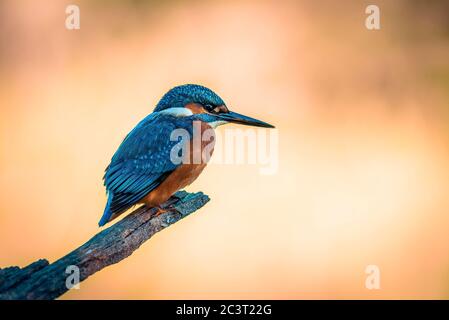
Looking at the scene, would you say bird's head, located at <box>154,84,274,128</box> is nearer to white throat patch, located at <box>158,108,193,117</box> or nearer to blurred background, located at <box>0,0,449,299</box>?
white throat patch, located at <box>158,108,193,117</box>

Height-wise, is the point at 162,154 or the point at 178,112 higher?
the point at 178,112

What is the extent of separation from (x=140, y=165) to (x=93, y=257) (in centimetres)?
78

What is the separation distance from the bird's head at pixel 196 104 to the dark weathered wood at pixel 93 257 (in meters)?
0.45

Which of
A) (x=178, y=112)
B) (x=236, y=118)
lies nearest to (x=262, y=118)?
(x=236, y=118)

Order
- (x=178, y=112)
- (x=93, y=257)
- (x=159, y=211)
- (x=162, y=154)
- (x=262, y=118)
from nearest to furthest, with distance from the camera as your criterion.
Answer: (x=93, y=257), (x=159, y=211), (x=162, y=154), (x=178, y=112), (x=262, y=118)

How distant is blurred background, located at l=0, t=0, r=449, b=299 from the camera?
472 cm

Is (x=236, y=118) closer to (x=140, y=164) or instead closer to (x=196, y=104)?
(x=196, y=104)

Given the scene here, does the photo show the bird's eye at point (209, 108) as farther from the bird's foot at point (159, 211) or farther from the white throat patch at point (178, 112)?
the bird's foot at point (159, 211)

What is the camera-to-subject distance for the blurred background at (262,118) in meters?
4.72

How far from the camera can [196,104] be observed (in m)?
3.47

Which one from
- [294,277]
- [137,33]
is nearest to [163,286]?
[294,277]

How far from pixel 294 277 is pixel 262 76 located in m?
1.94

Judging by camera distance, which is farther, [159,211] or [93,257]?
[159,211]

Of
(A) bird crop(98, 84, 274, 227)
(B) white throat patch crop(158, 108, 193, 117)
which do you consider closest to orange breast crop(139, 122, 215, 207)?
(A) bird crop(98, 84, 274, 227)
